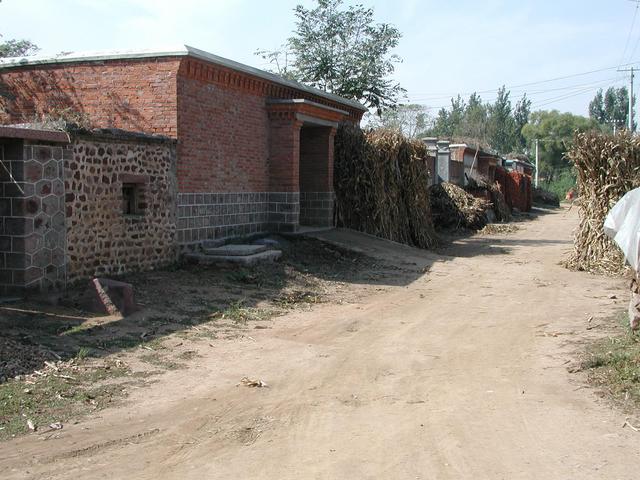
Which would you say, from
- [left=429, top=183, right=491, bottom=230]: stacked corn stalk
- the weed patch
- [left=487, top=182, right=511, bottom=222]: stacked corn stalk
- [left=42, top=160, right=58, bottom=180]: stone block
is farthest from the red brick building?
[left=487, top=182, right=511, bottom=222]: stacked corn stalk

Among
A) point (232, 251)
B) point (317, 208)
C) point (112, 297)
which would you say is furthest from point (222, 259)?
point (317, 208)

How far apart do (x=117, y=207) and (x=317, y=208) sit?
8.17m

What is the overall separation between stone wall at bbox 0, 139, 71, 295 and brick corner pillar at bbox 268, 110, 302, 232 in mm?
7271

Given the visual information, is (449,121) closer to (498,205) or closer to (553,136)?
(553,136)

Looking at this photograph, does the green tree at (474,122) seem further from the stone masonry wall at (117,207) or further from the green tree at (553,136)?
the stone masonry wall at (117,207)

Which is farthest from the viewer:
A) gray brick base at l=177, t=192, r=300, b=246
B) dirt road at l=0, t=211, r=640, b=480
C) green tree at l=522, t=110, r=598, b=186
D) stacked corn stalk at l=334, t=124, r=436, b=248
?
green tree at l=522, t=110, r=598, b=186

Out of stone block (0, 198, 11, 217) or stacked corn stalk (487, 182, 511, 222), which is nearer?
stone block (0, 198, 11, 217)

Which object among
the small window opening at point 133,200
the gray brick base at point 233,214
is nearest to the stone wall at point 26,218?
the small window opening at point 133,200

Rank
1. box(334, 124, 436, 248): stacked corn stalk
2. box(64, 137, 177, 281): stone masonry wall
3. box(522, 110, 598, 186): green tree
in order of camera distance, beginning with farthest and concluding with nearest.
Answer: box(522, 110, 598, 186): green tree → box(334, 124, 436, 248): stacked corn stalk → box(64, 137, 177, 281): stone masonry wall

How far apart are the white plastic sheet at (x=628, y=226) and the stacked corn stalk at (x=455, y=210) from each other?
57.2 feet

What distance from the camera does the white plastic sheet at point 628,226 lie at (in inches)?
336

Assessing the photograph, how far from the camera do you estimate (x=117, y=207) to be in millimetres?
11258

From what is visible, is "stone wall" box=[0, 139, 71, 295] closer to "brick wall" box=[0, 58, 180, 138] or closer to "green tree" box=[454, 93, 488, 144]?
"brick wall" box=[0, 58, 180, 138]

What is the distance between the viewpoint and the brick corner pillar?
53.3 ft
